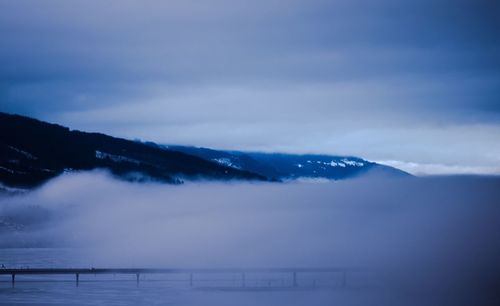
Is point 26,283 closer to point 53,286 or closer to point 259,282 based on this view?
point 53,286

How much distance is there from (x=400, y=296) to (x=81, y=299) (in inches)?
2448

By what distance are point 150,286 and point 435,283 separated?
231 ft

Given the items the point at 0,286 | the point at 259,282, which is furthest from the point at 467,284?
the point at 0,286

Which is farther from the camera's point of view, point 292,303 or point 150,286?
point 150,286

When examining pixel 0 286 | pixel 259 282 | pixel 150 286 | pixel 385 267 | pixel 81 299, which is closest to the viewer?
pixel 81 299

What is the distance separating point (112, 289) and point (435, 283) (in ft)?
262

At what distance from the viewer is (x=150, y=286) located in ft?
539

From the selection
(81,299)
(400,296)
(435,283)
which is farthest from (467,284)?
(81,299)

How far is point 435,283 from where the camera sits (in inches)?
7121

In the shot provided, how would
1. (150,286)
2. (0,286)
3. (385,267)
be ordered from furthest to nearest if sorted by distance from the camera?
1. (385,267)
2. (150,286)
3. (0,286)

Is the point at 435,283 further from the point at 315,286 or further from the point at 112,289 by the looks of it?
the point at 112,289

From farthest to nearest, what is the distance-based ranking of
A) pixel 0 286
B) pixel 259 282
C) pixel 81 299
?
pixel 259 282 < pixel 0 286 < pixel 81 299

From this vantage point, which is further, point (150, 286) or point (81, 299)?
point (150, 286)

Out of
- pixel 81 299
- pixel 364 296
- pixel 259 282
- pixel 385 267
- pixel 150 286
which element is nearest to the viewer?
pixel 81 299
